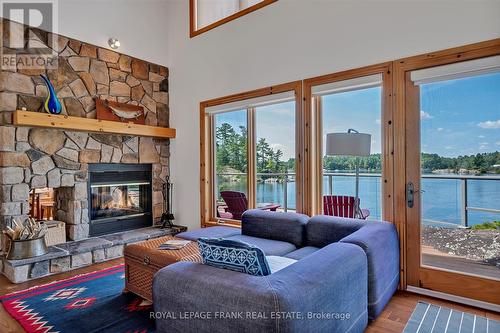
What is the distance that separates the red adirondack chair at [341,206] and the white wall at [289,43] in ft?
4.83

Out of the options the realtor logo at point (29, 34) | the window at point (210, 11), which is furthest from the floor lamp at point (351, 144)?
the realtor logo at point (29, 34)

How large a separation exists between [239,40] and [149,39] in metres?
1.81

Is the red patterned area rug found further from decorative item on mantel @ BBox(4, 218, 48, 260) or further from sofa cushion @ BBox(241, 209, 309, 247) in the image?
sofa cushion @ BBox(241, 209, 309, 247)

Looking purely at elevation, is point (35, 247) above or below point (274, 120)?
below

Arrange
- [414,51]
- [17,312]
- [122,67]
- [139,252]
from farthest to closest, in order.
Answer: [122,67] < [414,51] < [139,252] < [17,312]

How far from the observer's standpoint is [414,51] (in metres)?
2.81

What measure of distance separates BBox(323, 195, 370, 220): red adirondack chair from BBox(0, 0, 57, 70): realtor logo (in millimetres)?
3953

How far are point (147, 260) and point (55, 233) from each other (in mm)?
2104

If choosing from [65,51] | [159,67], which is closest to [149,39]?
[159,67]

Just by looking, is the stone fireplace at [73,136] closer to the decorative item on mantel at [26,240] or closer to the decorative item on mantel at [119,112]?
the decorative item on mantel at [119,112]

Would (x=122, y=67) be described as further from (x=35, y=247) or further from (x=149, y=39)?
(x=35, y=247)

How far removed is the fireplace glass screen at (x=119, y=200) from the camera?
14.3 ft

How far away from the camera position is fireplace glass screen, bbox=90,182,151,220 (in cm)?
437

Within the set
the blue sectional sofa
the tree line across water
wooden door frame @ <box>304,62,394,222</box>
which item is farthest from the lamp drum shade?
the blue sectional sofa
